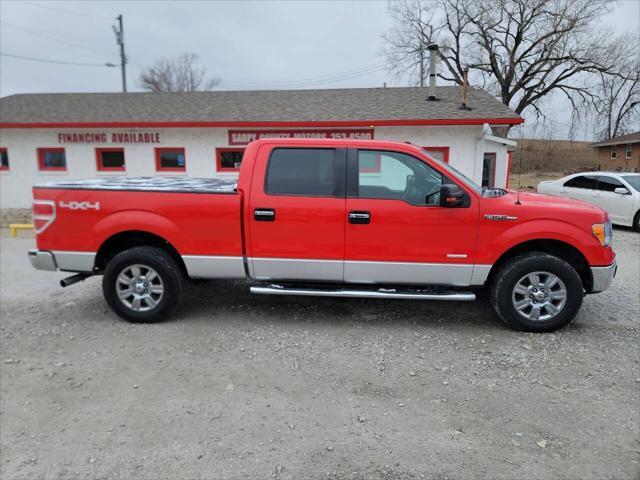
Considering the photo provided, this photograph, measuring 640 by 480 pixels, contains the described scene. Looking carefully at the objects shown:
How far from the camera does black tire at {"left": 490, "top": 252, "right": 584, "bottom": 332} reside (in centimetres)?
454

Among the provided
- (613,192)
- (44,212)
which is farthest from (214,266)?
(613,192)

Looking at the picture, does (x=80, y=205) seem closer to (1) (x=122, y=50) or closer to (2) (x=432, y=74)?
(2) (x=432, y=74)

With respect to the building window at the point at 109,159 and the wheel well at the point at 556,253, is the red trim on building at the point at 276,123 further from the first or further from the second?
the wheel well at the point at 556,253

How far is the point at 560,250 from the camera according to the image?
4.81m

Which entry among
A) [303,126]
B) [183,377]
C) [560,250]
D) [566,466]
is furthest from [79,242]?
[303,126]

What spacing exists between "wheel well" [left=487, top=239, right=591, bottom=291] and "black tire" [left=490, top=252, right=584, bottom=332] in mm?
89

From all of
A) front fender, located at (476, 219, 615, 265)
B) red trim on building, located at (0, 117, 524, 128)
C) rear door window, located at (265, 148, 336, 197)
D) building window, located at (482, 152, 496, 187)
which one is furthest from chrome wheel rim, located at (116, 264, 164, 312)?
building window, located at (482, 152, 496, 187)

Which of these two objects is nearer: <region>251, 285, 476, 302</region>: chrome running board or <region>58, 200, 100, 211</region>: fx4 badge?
<region>251, 285, 476, 302</region>: chrome running board

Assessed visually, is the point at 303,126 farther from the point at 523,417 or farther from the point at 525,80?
the point at 525,80

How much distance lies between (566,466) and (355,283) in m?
2.59

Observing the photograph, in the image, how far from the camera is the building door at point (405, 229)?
4.63 metres

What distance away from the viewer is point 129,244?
5.25 m

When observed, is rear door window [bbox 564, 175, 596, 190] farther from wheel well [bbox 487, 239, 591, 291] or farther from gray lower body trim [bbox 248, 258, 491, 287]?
gray lower body trim [bbox 248, 258, 491, 287]

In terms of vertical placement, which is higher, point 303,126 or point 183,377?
point 303,126
